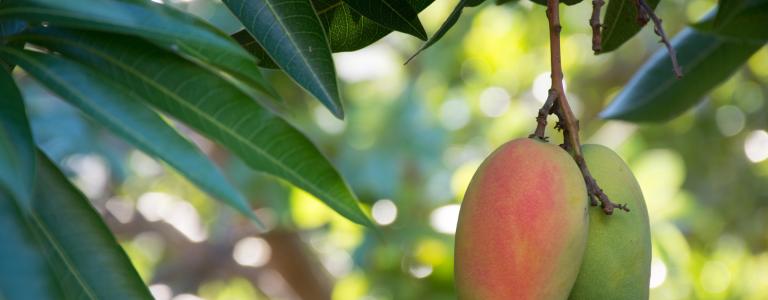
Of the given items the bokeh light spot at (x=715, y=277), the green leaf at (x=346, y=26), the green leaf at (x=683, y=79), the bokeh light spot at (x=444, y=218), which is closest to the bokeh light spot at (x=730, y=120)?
the bokeh light spot at (x=715, y=277)

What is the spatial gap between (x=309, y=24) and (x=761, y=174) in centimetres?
339

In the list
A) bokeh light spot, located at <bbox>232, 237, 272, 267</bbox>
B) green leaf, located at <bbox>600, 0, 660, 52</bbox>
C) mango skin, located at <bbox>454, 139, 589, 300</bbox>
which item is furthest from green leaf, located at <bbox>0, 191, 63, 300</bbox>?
bokeh light spot, located at <bbox>232, 237, 272, 267</bbox>

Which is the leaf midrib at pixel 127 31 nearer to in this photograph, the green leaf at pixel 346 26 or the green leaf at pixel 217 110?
the green leaf at pixel 217 110

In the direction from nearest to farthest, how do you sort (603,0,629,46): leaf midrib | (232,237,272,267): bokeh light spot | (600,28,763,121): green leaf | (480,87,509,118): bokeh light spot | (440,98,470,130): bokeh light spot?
(603,0,629,46): leaf midrib
(600,28,763,121): green leaf
(440,98,470,130): bokeh light spot
(480,87,509,118): bokeh light spot
(232,237,272,267): bokeh light spot

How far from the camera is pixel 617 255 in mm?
707

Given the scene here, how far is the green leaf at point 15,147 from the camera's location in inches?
21.4

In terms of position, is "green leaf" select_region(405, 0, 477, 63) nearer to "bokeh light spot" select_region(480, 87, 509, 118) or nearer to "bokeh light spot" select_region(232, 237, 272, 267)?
"bokeh light spot" select_region(480, 87, 509, 118)

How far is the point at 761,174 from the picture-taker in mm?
3871

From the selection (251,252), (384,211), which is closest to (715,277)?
(384,211)

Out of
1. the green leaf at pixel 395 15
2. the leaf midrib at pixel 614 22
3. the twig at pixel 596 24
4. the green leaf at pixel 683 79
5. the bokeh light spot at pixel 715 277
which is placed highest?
the bokeh light spot at pixel 715 277

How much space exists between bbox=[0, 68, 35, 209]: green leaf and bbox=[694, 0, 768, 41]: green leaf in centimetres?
61

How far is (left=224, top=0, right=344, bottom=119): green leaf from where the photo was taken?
0.71 meters

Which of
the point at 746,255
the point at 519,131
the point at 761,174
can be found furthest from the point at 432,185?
the point at 761,174

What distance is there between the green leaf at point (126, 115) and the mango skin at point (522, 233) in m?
0.14
